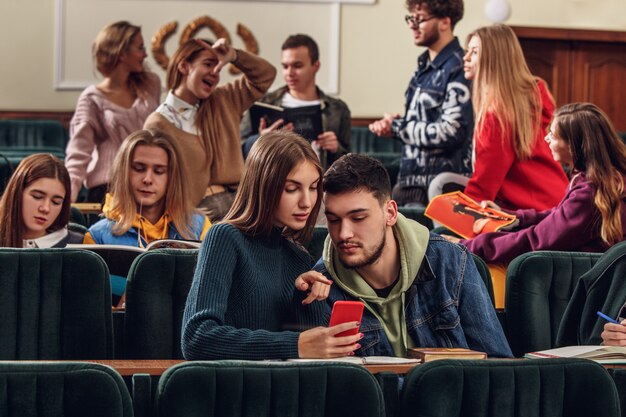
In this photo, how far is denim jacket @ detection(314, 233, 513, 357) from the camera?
276 cm

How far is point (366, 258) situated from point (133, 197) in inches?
56.6

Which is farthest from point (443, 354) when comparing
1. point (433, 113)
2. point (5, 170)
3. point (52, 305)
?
point (5, 170)

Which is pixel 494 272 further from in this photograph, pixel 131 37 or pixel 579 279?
pixel 131 37

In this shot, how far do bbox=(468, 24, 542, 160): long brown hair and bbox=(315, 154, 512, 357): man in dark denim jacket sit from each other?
1.41 m

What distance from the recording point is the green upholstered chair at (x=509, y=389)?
2174 mm

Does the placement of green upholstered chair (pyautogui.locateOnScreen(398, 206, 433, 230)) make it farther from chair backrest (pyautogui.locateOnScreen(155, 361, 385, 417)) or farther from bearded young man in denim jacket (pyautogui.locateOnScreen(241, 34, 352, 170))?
chair backrest (pyautogui.locateOnScreen(155, 361, 385, 417))

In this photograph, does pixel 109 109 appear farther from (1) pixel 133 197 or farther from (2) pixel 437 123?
(2) pixel 437 123

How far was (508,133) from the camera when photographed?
4145 millimetres

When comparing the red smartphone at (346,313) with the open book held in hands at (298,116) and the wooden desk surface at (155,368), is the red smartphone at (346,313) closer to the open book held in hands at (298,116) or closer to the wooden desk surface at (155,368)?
the wooden desk surface at (155,368)

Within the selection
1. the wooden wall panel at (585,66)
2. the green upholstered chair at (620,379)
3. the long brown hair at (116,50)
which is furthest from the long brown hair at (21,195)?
the wooden wall panel at (585,66)

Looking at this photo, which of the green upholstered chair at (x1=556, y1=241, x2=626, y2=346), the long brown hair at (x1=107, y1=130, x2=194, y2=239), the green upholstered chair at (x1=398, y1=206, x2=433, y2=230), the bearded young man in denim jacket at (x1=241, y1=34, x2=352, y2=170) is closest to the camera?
the green upholstered chair at (x1=556, y1=241, x2=626, y2=346)

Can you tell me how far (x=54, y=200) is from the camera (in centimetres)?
386

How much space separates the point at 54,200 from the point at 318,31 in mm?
5885

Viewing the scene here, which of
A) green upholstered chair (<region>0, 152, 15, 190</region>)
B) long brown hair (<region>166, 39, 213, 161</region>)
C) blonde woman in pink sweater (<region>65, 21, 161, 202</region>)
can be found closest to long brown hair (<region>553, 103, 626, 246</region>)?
long brown hair (<region>166, 39, 213, 161</region>)
